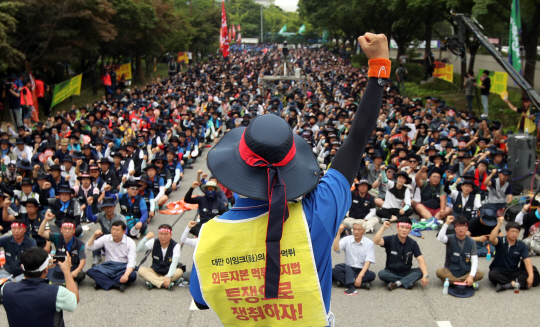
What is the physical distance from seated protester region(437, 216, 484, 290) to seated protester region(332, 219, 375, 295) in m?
0.97

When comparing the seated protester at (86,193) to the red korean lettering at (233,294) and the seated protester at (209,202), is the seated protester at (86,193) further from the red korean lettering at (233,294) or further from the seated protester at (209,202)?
the red korean lettering at (233,294)

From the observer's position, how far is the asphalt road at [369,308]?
242 inches

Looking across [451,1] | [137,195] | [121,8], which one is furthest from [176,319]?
[121,8]

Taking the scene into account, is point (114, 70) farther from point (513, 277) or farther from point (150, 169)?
point (513, 277)

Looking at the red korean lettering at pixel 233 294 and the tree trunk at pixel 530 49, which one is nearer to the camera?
the red korean lettering at pixel 233 294

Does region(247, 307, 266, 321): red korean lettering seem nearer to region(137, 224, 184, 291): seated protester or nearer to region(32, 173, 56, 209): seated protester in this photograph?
region(137, 224, 184, 291): seated protester

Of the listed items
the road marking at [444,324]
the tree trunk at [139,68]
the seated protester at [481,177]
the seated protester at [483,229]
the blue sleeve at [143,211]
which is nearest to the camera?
the road marking at [444,324]

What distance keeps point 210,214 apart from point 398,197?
372cm

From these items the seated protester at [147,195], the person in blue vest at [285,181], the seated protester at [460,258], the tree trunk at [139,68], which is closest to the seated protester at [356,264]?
the seated protester at [460,258]

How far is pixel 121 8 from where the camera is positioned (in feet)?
82.9

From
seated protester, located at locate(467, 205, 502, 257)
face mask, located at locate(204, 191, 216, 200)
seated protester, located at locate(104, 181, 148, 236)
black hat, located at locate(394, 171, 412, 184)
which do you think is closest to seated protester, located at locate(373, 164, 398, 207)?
black hat, located at locate(394, 171, 412, 184)

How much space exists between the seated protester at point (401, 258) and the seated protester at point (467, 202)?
107 inches

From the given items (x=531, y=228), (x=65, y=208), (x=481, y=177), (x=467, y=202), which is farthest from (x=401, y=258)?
(x=65, y=208)

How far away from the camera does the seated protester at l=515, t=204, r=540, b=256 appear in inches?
318
